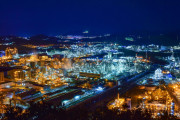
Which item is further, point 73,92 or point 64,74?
point 64,74

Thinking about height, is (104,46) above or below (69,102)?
above

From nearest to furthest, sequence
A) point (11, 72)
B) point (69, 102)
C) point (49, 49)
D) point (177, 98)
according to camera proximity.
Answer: point (69, 102), point (177, 98), point (11, 72), point (49, 49)

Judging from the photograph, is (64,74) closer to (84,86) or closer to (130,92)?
(84,86)

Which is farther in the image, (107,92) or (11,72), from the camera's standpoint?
(11,72)

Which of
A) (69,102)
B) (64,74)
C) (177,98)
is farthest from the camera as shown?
(64,74)

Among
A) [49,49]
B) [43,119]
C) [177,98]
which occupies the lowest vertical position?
[177,98]

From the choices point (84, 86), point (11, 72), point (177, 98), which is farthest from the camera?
point (11, 72)

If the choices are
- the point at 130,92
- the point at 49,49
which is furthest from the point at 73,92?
the point at 49,49

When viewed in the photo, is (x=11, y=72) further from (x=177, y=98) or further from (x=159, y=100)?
(x=177, y=98)

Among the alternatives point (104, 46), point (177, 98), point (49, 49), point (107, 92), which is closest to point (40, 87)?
point (107, 92)
